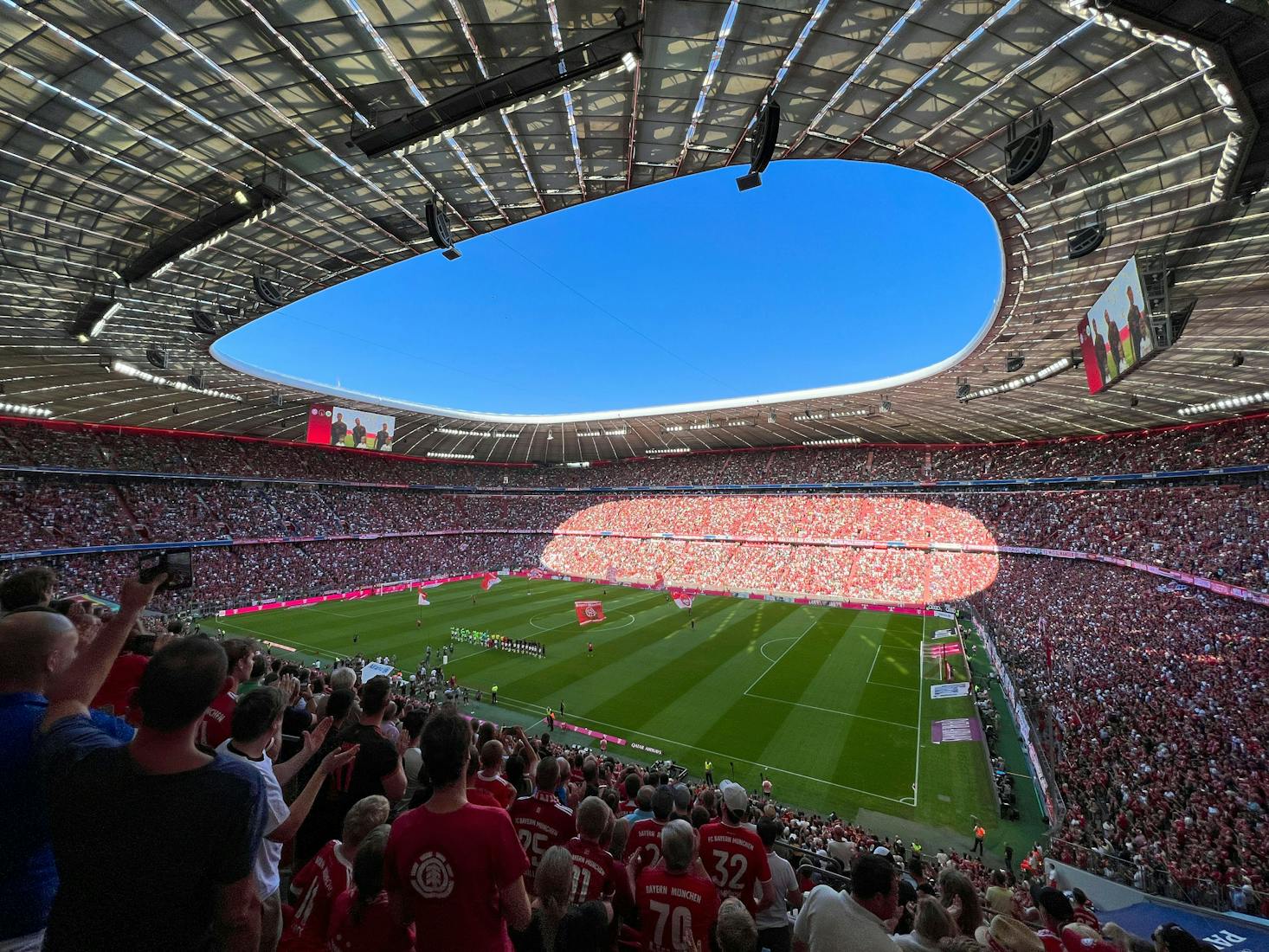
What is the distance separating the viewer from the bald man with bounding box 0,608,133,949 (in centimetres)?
213

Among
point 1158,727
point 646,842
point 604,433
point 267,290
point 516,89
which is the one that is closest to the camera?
point 646,842

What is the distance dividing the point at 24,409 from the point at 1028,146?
48.5m

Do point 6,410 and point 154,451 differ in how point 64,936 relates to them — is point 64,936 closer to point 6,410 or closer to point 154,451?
point 6,410

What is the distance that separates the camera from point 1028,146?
11.0 m

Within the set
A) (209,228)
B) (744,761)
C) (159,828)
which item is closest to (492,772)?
(159,828)

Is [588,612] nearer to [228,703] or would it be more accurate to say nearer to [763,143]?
[763,143]

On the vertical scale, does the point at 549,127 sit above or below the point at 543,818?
above

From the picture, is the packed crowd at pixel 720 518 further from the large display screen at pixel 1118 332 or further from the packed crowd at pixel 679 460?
the large display screen at pixel 1118 332

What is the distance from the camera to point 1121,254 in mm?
15680

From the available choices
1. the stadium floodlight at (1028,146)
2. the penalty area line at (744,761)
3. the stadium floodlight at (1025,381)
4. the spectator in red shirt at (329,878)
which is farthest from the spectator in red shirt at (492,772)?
the stadium floodlight at (1025,381)

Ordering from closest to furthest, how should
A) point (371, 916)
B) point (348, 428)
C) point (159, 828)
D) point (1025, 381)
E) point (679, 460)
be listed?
point (159, 828), point (371, 916), point (1025, 381), point (348, 428), point (679, 460)

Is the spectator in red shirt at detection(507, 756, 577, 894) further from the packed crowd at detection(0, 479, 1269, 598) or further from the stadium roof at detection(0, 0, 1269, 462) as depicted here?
the packed crowd at detection(0, 479, 1269, 598)

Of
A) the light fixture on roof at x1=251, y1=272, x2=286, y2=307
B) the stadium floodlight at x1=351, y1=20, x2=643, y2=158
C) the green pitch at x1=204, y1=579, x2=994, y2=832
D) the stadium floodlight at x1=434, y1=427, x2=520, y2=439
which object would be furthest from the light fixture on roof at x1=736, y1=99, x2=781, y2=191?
the stadium floodlight at x1=434, y1=427, x2=520, y2=439

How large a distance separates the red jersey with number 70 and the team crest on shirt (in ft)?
8.32
